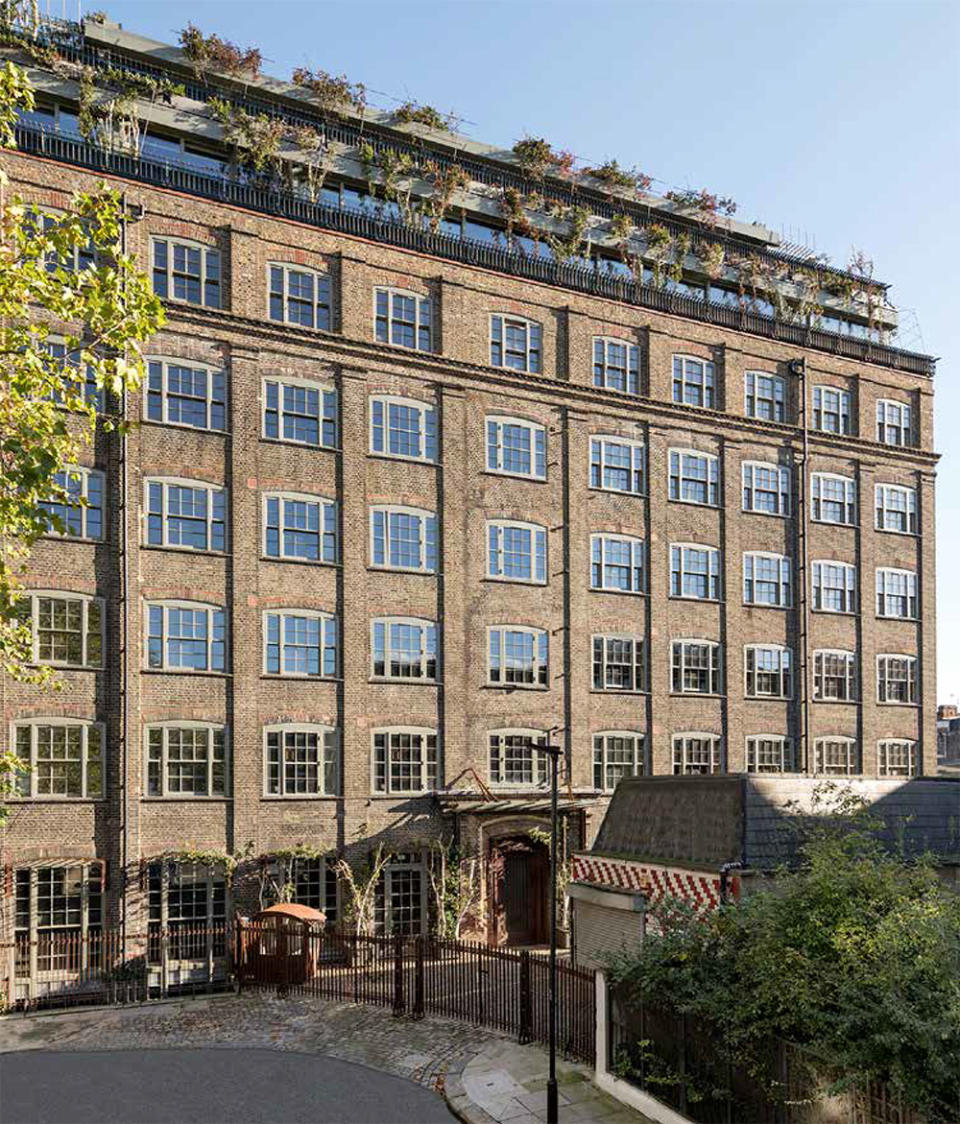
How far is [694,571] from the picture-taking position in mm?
36844

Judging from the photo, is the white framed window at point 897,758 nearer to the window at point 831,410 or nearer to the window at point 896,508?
the window at point 896,508

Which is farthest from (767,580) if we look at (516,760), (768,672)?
(516,760)

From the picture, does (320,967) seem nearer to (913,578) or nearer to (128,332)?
(128,332)

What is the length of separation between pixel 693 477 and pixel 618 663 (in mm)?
7215

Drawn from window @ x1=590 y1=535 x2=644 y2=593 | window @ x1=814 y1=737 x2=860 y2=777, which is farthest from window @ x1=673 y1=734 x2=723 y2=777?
window @ x1=590 y1=535 x2=644 y2=593

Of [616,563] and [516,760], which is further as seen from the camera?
[616,563]

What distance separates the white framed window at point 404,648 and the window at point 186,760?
196 inches

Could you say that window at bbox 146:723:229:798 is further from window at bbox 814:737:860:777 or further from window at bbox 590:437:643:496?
window at bbox 814:737:860:777

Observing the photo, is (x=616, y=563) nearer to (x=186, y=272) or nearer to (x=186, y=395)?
(x=186, y=395)

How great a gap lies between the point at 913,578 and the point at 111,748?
2983 centimetres

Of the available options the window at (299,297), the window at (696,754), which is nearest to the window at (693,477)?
the window at (696,754)

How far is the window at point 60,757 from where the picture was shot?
2672 cm

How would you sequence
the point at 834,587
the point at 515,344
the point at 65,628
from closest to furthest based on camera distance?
the point at 65,628, the point at 515,344, the point at 834,587

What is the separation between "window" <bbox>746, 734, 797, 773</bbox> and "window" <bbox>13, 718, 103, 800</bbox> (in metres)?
21.2
